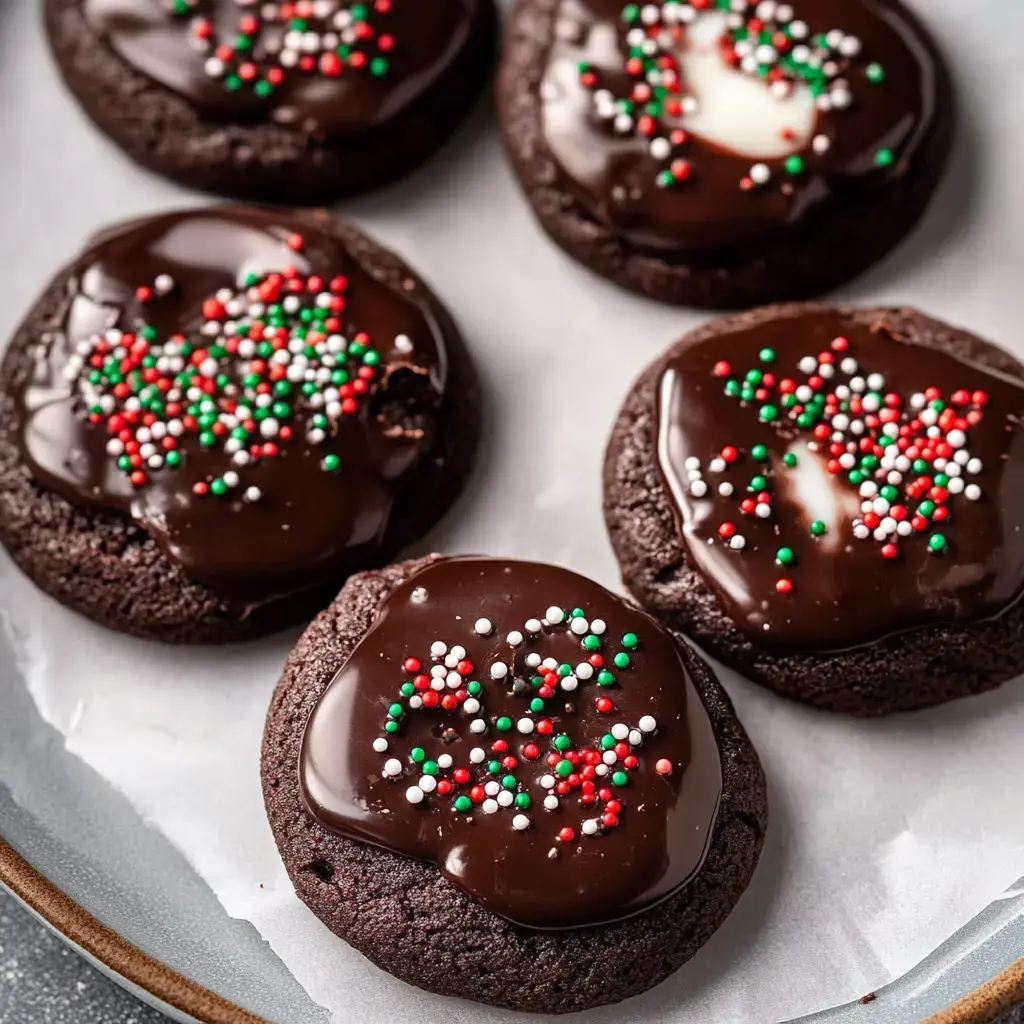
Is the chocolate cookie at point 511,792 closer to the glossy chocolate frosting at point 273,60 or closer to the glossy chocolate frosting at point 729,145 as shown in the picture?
the glossy chocolate frosting at point 729,145

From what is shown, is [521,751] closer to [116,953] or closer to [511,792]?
[511,792]

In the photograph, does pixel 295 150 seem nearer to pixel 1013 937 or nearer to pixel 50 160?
pixel 50 160

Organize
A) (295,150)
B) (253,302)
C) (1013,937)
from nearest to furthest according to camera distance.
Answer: (1013,937) → (253,302) → (295,150)

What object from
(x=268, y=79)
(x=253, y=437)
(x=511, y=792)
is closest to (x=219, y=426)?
(x=253, y=437)

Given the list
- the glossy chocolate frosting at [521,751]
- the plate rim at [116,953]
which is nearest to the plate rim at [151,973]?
the plate rim at [116,953]

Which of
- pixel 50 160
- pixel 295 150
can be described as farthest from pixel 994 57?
pixel 50 160

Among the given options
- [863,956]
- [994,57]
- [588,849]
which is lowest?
[863,956]
